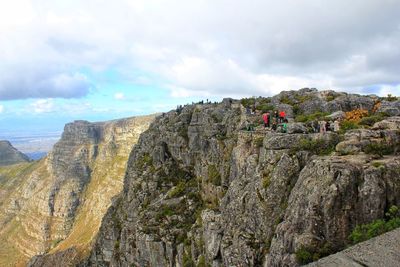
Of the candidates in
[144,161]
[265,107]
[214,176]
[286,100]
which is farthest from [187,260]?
[144,161]

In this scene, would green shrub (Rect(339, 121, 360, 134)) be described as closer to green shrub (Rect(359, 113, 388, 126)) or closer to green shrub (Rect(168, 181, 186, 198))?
green shrub (Rect(359, 113, 388, 126))

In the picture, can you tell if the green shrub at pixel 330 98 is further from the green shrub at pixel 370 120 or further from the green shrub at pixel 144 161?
the green shrub at pixel 144 161

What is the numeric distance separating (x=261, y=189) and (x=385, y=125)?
39.8 feet

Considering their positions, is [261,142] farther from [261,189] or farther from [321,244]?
[321,244]

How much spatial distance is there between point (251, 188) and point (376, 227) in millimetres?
15257

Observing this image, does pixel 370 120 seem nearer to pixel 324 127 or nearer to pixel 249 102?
pixel 324 127

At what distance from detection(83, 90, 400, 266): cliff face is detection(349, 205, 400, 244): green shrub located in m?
1.12

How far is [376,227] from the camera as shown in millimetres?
25594

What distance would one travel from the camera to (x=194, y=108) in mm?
92750

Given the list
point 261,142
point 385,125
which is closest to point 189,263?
point 261,142

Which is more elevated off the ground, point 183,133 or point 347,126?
point 347,126

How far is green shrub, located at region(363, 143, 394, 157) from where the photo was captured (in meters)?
33.8

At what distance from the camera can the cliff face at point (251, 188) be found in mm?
29031

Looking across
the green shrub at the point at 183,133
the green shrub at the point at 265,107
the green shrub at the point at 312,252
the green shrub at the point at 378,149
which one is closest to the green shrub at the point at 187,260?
the green shrub at the point at 265,107
